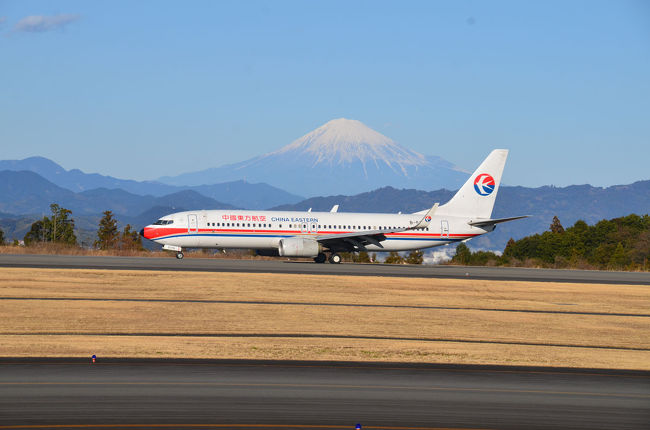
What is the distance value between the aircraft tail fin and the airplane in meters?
0.08

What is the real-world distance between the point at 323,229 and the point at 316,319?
85.0ft

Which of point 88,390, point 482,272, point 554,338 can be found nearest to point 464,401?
point 88,390

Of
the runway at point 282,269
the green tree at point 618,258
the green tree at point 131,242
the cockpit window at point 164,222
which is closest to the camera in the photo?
the runway at point 282,269

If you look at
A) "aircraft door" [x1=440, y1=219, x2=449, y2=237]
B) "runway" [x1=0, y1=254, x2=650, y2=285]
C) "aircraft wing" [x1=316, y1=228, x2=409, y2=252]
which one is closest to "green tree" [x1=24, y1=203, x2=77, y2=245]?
"runway" [x1=0, y1=254, x2=650, y2=285]

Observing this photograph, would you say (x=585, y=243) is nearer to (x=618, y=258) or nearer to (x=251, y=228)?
(x=618, y=258)

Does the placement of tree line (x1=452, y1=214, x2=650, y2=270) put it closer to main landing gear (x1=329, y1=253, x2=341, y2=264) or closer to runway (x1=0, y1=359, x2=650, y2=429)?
main landing gear (x1=329, y1=253, x2=341, y2=264)

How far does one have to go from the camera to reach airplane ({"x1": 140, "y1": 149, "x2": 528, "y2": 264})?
50812 mm

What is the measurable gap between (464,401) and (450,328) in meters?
11.1

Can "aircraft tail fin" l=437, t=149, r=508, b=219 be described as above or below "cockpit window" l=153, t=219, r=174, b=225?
above

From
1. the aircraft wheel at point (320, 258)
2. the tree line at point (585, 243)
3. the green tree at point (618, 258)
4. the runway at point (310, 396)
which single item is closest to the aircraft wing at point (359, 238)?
the aircraft wheel at point (320, 258)

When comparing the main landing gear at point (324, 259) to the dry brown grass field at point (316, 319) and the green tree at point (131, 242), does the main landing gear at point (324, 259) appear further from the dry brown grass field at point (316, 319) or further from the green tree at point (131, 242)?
the green tree at point (131, 242)

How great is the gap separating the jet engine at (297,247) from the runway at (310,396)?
30670mm

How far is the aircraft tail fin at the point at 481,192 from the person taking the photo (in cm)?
5759

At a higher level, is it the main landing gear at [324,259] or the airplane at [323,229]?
the airplane at [323,229]
